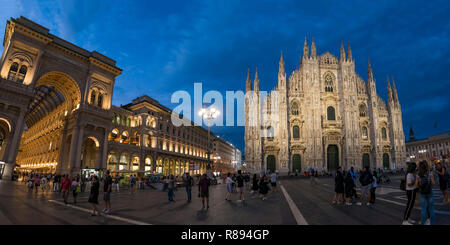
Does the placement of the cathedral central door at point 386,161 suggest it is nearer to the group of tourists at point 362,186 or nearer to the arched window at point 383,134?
the arched window at point 383,134

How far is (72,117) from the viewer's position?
33469 mm

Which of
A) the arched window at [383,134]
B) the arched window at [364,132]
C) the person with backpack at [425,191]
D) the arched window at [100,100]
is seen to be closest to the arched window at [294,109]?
the arched window at [364,132]

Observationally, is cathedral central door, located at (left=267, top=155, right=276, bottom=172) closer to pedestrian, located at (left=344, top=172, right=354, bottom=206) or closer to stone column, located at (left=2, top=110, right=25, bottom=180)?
pedestrian, located at (left=344, top=172, right=354, bottom=206)

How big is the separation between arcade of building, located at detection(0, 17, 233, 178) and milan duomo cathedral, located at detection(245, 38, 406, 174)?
2004 centimetres

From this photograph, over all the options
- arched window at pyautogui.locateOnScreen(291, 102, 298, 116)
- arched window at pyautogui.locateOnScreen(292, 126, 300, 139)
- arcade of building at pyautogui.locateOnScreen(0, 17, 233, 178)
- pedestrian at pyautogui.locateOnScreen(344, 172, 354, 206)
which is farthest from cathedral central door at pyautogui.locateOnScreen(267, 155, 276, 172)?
pedestrian at pyautogui.locateOnScreen(344, 172, 354, 206)

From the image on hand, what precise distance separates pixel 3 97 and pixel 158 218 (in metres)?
27.5

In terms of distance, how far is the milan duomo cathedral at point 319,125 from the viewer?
41812 mm

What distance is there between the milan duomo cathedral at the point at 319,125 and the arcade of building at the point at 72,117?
20.0m

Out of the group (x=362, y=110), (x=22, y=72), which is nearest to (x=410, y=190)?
(x=22, y=72)

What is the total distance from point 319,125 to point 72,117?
134ft

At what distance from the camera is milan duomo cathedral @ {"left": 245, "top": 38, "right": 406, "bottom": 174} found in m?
41.8

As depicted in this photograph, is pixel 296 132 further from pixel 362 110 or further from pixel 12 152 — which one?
pixel 12 152
